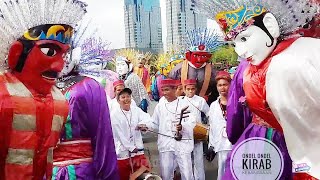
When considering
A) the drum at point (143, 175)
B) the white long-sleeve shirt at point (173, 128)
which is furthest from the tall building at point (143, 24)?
the drum at point (143, 175)

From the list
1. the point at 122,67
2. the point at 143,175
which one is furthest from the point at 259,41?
the point at 122,67

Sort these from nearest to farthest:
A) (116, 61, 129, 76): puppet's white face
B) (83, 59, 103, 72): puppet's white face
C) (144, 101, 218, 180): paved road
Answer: (83, 59, 103, 72): puppet's white face → (144, 101, 218, 180): paved road → (116, 61, 129, 76): puppet's white face

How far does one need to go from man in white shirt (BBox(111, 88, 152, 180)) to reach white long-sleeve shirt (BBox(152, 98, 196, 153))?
512mm

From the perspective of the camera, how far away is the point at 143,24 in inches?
719

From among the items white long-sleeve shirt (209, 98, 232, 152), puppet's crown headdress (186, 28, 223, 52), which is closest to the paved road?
white long-sleeve shirt (209, 98, 232, 152)

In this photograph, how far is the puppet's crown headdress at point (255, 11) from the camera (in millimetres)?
2816

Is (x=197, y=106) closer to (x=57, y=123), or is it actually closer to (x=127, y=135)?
(x=127, y=135)

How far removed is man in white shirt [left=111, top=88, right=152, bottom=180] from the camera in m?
5.14

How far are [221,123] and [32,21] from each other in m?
3.33

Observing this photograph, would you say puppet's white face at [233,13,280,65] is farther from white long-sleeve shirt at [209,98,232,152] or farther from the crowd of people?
white long-sleeve shirt at [209,98,232,152]

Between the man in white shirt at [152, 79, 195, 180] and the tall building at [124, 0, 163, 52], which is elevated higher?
the tall building at [124, 0, 163, 52]

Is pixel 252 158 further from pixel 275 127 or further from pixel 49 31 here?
pixel 49 31

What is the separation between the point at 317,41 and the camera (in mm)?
2670

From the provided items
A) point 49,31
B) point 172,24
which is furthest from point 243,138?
point 172,24
